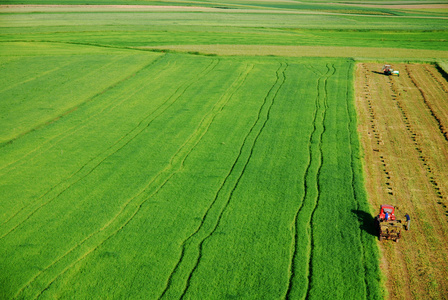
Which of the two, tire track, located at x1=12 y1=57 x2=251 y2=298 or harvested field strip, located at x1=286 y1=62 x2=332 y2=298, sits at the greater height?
harvested field strip, located at x1=286 y1=62 x2=332 y2=298

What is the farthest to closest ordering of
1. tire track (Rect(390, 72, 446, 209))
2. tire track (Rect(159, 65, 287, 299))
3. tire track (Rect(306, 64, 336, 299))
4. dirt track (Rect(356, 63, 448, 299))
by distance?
tire track (Rect(390, 72, 446, 209)) < dirt track (Rect(356, 63, 448, 299)) < tire track (Rect(306, 64, 336, 299)) < tire track (Rect(159, 65, 287, 299))

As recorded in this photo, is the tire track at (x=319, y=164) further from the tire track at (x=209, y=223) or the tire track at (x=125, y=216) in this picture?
the tire track at (x=125, y=216)

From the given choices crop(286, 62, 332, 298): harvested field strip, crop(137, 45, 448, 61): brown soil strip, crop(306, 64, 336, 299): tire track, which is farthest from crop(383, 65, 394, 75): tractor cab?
crop(286, 62, 332, 298): harvested field strip

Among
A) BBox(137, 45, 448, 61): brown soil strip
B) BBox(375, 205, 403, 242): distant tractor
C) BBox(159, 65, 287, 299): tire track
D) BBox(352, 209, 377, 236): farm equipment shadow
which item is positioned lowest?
BBox(137, 45, 448, 61): brown soil strip

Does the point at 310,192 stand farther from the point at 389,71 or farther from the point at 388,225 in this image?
the point at 389,71

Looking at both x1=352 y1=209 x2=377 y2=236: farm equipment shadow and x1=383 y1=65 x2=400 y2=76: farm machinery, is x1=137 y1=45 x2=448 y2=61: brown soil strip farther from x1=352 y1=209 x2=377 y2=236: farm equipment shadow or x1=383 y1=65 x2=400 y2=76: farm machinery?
x1=352 y1=209 x2=377 y2=236: farm equipment shadow

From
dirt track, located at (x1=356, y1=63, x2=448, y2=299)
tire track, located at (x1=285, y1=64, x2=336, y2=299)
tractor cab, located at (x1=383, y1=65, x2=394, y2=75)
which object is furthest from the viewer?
tractor cab, located at (x1=383, y1=65, x2=394, y2=75)

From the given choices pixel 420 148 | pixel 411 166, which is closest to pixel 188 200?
pixel 411 166
